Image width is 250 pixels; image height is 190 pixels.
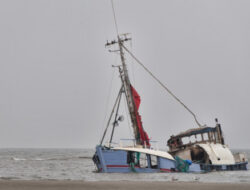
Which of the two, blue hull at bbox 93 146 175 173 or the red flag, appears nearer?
blue hull at bbox 93 146 175 173

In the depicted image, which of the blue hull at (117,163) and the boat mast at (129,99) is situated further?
the boat mast at (129,99)

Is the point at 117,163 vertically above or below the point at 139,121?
below

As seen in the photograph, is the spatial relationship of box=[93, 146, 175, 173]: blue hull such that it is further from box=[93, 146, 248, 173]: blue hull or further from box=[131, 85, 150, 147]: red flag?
box=[131, 85, 150, 147]: red flag

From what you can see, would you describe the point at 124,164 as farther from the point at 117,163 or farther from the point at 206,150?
the point at 206,150

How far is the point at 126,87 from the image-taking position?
35562 millimetres

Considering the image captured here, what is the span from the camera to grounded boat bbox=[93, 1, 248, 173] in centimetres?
3020

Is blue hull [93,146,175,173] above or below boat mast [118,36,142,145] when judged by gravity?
below

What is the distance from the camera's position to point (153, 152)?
99.8 ft

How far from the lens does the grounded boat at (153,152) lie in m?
30.2

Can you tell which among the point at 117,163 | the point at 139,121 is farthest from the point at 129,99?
the point at 117,163

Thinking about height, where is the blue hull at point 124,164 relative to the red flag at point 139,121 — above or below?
below

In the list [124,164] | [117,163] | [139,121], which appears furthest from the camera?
[139,121]

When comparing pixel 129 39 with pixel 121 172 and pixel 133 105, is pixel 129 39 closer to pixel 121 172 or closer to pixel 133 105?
pixel 133 105

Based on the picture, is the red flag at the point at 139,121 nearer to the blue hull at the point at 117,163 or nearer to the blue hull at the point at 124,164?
the blue hull at the point at 124,164
